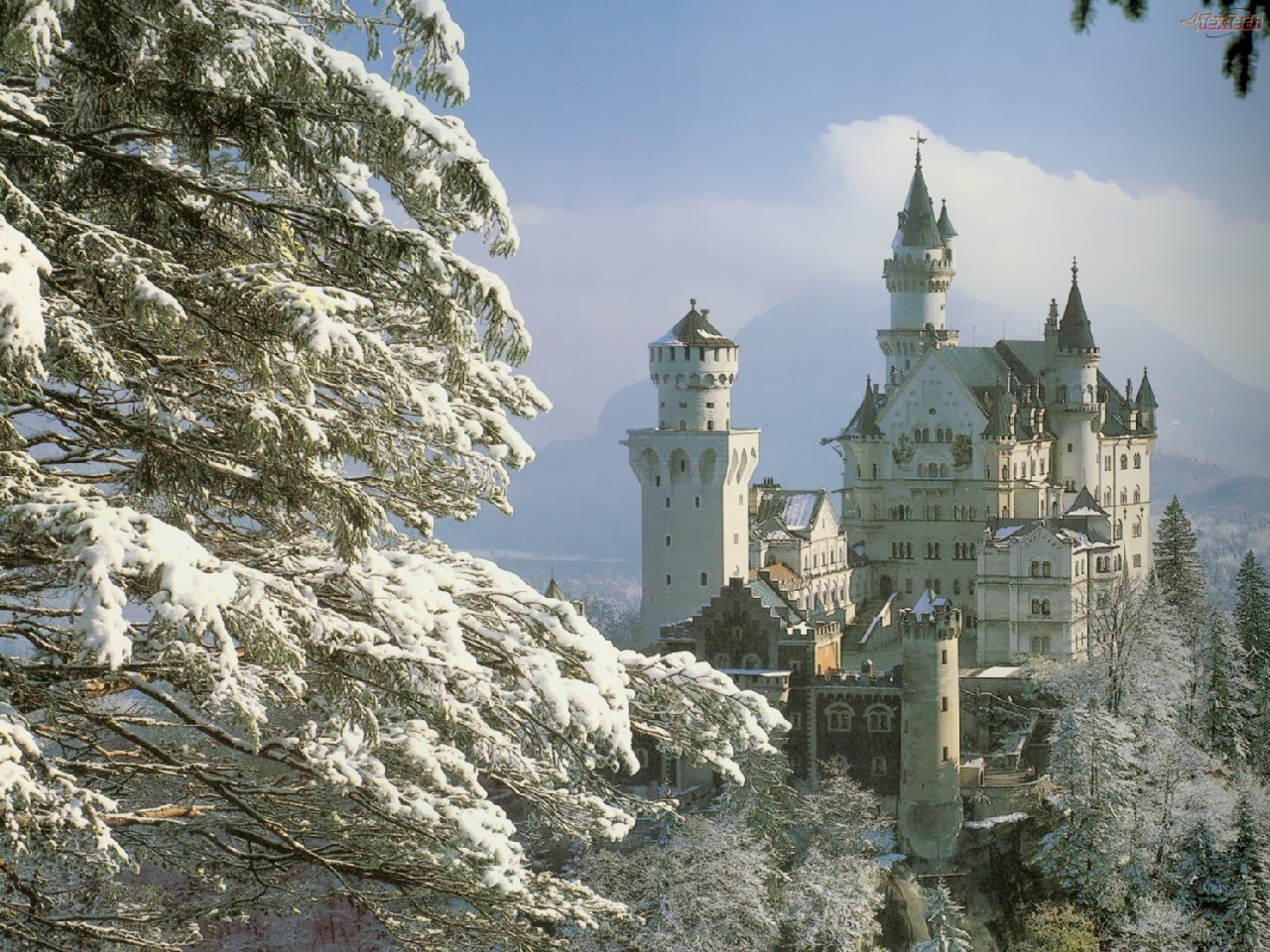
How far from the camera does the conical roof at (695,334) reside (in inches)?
2343

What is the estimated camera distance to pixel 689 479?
59.5 meters

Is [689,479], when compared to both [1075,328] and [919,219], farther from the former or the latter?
[919,219]

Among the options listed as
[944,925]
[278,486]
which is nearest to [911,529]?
[944,925]

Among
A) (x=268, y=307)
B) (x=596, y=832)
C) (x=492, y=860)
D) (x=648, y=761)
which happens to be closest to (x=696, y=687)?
(x=596, y=832)

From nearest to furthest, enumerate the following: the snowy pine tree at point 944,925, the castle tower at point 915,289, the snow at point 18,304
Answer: the snow at point 18,304
the snowy pine tree at point 944,925
the castle tower at point 915,289

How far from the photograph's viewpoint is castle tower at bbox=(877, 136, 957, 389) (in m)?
80.0

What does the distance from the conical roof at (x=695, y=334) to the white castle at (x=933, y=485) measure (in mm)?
75

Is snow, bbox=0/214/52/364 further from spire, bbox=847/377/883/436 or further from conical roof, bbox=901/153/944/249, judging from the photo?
conical roof, bbox=901/153/944/249

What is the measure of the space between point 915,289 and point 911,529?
15.3 meters

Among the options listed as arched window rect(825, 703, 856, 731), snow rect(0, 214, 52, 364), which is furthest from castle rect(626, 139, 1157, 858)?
snow rect(0, 214, 52, 364)

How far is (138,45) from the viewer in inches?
378

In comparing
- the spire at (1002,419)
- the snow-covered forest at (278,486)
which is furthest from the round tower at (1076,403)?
the snow-covered forest at (278,486)

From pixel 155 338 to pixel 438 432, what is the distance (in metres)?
1.67

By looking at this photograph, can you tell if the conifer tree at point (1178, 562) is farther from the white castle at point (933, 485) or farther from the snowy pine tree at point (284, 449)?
the snowy pine tree at point (284, 449)
